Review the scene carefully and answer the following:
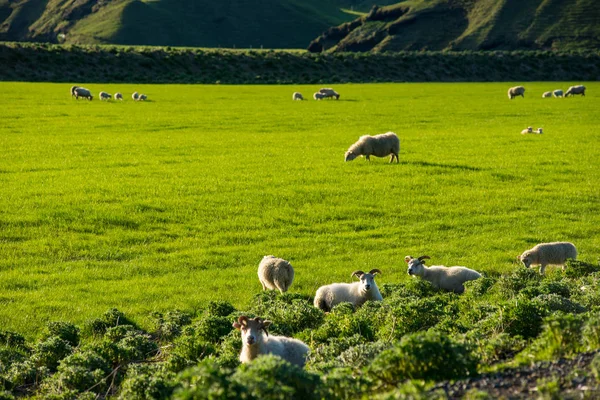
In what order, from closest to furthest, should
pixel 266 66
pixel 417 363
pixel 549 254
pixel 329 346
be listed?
pixel 417 363
pixel 329 346
pixel 549 254
pixel 266 66

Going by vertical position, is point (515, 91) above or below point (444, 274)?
above

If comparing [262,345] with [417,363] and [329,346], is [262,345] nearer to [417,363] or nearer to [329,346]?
[329,346]

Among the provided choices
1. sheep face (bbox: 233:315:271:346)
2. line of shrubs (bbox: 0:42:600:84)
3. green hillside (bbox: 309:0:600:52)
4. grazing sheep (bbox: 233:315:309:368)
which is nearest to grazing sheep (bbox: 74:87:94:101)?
line of shrubs (bbox: 0:42:600:84)

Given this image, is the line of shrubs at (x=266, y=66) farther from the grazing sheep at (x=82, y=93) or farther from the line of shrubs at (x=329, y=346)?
the line of shrubs at (x=329, y=346)

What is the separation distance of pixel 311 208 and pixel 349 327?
36.8 ft

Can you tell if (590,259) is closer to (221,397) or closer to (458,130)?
(221,397)

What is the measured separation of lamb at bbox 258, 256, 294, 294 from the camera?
47.9ft

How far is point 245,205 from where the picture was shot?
74.6 feet

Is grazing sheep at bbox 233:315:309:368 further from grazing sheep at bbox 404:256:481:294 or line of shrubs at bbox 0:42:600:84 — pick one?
line of shrubs at bbox 0:42:600:84

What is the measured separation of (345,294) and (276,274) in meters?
1.50

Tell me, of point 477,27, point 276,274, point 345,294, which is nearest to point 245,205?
point 276,274

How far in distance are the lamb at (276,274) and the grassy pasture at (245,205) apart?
15.2 inches

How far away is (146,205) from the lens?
22328mm

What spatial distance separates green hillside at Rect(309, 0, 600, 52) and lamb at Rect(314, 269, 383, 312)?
144183mm
